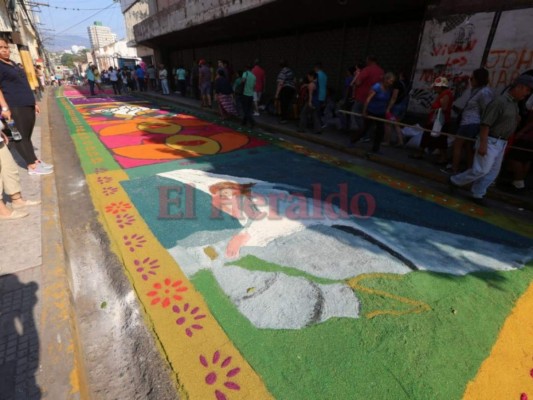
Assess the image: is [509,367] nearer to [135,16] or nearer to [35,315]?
[35,315]

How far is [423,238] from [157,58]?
79.5 feet

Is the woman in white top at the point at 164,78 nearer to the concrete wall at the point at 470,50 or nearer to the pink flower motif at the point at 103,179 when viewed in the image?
the pink flower motif at the point at 103,179

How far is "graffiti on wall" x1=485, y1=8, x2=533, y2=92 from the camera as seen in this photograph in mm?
5316

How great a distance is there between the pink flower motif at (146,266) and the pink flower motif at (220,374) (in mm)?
1142

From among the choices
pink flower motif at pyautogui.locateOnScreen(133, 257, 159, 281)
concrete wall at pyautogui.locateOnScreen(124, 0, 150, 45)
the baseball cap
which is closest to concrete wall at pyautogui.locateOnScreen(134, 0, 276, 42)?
the baseball cap

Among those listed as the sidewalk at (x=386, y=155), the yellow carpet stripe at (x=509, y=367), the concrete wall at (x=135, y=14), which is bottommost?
the yellow carpet stripe at (x=509, y=367)

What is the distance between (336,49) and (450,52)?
3.87 metres

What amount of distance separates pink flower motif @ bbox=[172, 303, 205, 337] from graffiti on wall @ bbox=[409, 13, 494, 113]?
6.92 meters

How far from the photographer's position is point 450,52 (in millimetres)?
6492

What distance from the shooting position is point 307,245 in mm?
3396

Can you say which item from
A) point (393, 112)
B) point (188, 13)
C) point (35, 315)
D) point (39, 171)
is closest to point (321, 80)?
point (393, 112)

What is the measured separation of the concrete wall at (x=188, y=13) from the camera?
9.68 meters

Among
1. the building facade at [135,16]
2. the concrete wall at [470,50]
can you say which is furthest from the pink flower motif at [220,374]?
the building facade at [135,16]

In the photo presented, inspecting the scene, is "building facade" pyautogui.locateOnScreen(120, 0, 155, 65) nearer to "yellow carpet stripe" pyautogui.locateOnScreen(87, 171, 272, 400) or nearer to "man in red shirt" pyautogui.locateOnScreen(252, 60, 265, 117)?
"man in red shirt" pyautogui.locateOnScreen(252, 60, 265, 117)
